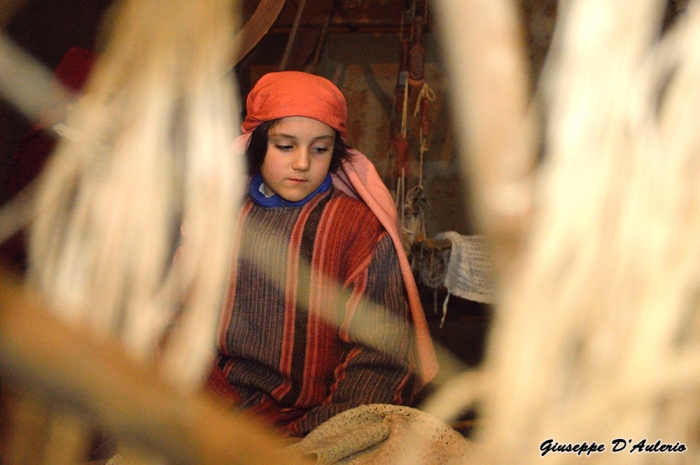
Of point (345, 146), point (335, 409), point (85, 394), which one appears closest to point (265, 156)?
point (345, 146)

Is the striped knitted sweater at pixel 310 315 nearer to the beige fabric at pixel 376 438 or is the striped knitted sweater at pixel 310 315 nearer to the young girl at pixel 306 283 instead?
the young girl at pixel 306 283

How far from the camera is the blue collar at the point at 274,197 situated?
1.26 metres

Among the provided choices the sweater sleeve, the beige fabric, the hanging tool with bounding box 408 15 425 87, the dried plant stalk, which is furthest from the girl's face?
the dried plant stalk

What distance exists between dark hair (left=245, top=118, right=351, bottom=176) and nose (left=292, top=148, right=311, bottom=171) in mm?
77

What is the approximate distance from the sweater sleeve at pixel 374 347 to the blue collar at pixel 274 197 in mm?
165

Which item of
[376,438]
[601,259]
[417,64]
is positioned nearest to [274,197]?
[376,438]

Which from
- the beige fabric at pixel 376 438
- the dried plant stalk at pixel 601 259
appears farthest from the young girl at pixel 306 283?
the dried plant stalk at pixel 601 259

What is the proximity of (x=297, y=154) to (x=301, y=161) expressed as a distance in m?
0.02

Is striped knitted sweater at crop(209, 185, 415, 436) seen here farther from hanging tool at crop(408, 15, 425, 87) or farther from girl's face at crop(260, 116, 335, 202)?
hanging tool at crop(408, 15, 425, 87)

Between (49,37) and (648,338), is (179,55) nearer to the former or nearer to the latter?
(648,338)

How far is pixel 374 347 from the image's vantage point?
3.62 feet

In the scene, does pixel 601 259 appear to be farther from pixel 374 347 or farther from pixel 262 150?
pixel 262 150

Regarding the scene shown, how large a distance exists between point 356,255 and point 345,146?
25 centimetres

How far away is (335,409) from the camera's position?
3.39 ft
